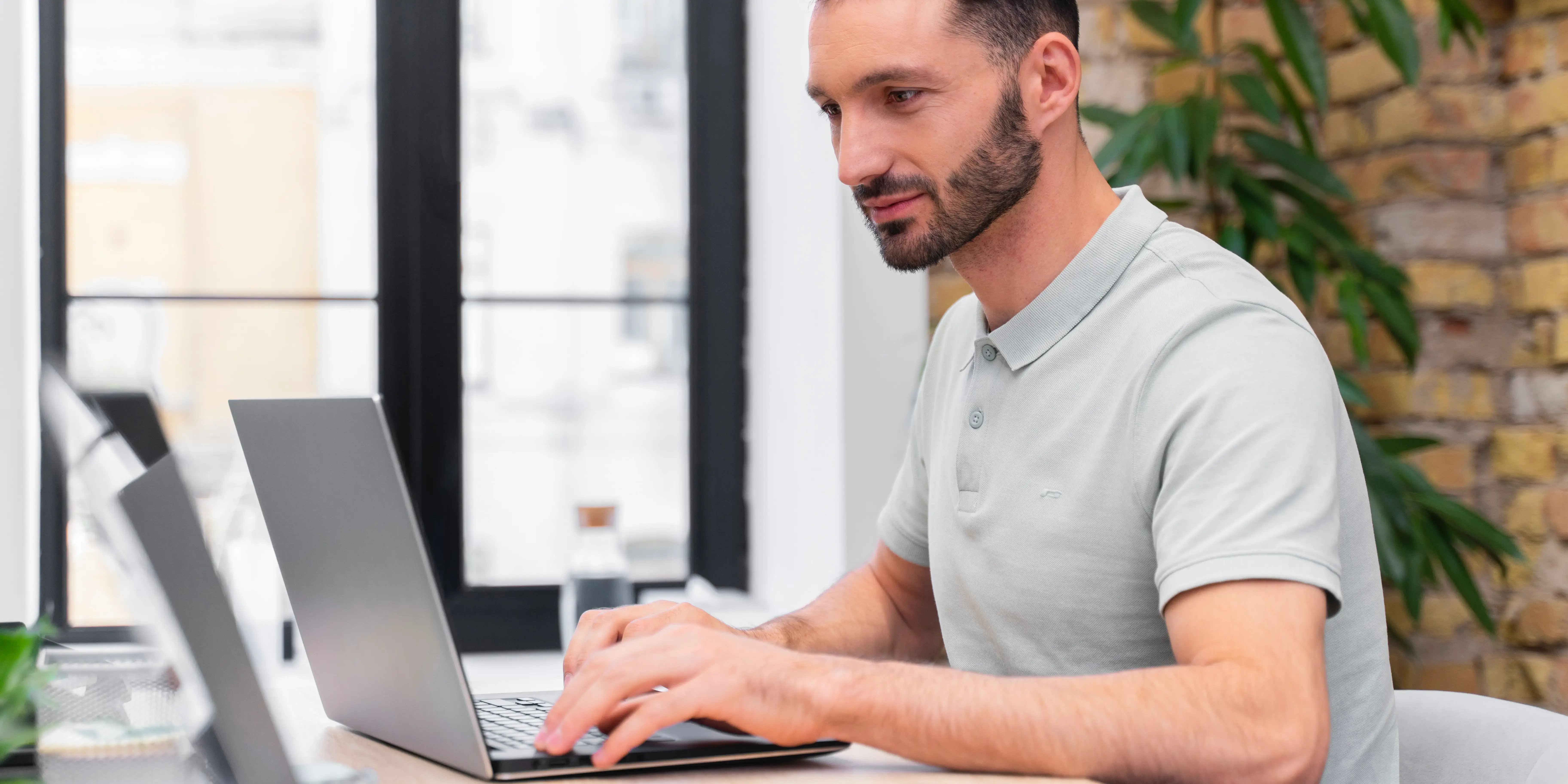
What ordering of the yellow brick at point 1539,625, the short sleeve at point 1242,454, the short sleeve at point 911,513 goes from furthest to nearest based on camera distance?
the yellow brick at point 1539,625 < the short sleeve at point 911,513 < the short sleeve at point 1242,454

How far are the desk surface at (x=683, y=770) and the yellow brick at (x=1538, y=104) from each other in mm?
1344

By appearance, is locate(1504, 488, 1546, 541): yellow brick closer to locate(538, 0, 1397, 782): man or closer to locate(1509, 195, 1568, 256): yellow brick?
locate(1509, 195, 1568, 256): yellow brick

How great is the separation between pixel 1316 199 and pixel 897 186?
88 cm

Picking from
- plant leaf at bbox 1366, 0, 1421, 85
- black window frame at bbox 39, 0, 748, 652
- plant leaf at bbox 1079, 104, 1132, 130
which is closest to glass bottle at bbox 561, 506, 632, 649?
black window frame at bbox 39, 0, 748, 652

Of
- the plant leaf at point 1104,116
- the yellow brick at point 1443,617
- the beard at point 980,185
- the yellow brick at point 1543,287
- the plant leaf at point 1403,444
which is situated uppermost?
the plant leaf at point 1104,116

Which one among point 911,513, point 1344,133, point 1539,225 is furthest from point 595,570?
point 1539,225

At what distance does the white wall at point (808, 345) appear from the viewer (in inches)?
70.2

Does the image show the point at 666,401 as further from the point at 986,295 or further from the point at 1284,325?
the point at 1284,325

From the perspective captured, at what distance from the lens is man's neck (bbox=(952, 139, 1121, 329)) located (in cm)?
110

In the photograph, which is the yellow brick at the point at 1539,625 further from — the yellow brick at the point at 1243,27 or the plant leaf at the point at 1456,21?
the yellow brick at the point at 1243,27

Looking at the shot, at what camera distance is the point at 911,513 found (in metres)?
1.30

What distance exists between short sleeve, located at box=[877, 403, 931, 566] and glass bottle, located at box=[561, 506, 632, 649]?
622mm

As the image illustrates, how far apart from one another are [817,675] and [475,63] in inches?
60.7


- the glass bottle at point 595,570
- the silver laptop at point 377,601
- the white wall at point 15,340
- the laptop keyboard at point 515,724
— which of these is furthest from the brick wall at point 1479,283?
the white wall at point 15,340
